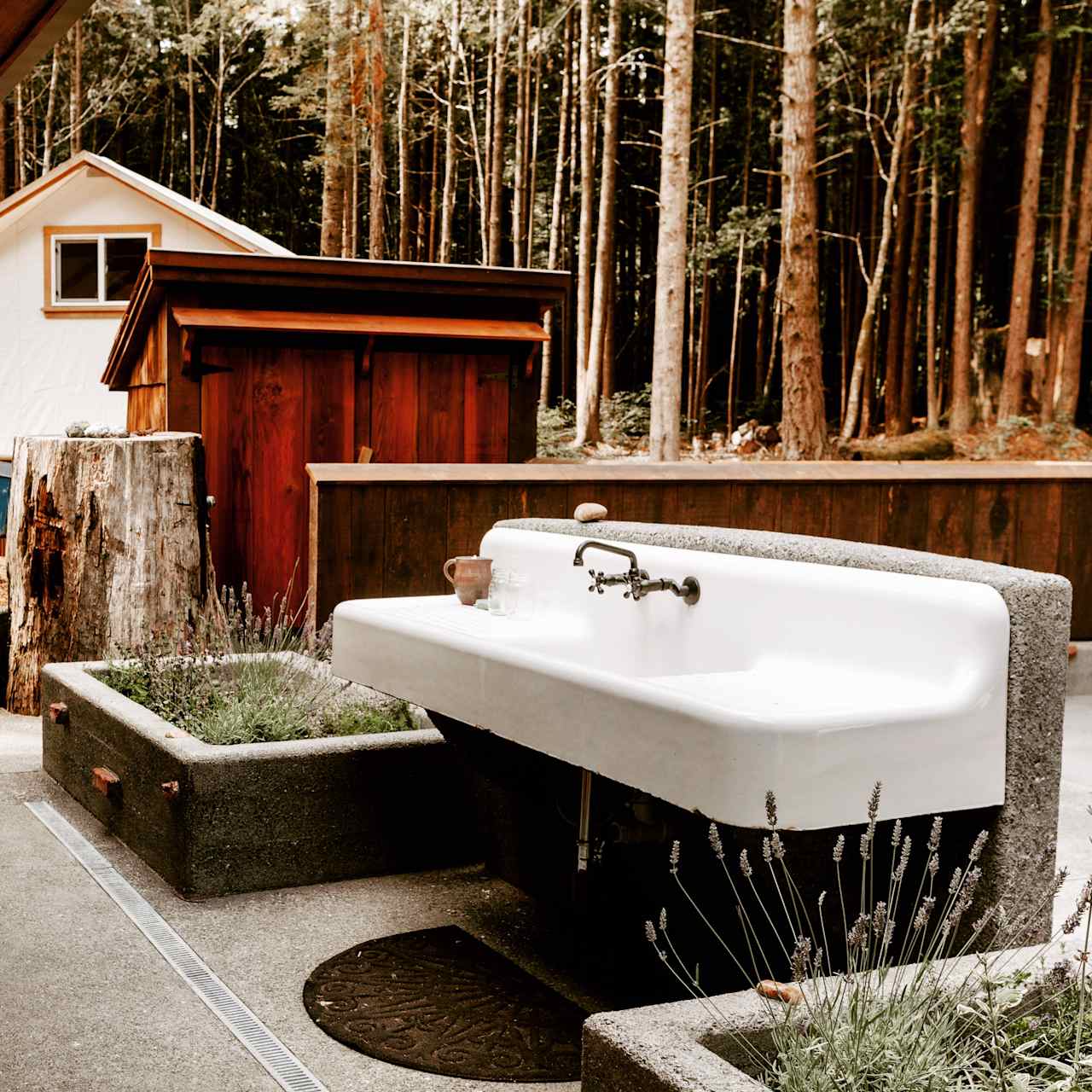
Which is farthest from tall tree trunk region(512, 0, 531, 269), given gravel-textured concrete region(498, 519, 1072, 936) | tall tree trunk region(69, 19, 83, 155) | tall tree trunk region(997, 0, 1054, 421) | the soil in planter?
gravel-textured concrete region(498, 519, 1072, 936)

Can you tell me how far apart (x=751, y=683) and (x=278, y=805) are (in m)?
1.46

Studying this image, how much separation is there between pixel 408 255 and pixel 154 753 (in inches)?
1099

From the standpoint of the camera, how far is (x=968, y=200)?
2100 cm

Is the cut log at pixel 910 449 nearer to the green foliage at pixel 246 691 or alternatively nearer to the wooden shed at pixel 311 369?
the wooden shed at pixel 311 369

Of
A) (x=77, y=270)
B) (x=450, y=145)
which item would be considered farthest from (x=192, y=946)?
(x=450, y=145)

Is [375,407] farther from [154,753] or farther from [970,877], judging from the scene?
[970,877]

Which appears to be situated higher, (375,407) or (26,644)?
(375,407)

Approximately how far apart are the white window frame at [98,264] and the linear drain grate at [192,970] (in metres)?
11.8

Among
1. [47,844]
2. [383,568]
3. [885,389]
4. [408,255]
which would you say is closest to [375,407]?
[383,568]

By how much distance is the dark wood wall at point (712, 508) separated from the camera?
5.56 m

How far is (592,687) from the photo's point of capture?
2639mm

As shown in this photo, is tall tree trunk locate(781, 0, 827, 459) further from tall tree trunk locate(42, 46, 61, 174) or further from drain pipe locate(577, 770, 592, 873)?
tall tree trunk locate(42, 46, 61, 174)

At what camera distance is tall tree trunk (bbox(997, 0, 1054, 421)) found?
20062mm

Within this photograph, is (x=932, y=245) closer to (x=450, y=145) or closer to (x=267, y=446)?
(x=450, y=145)
